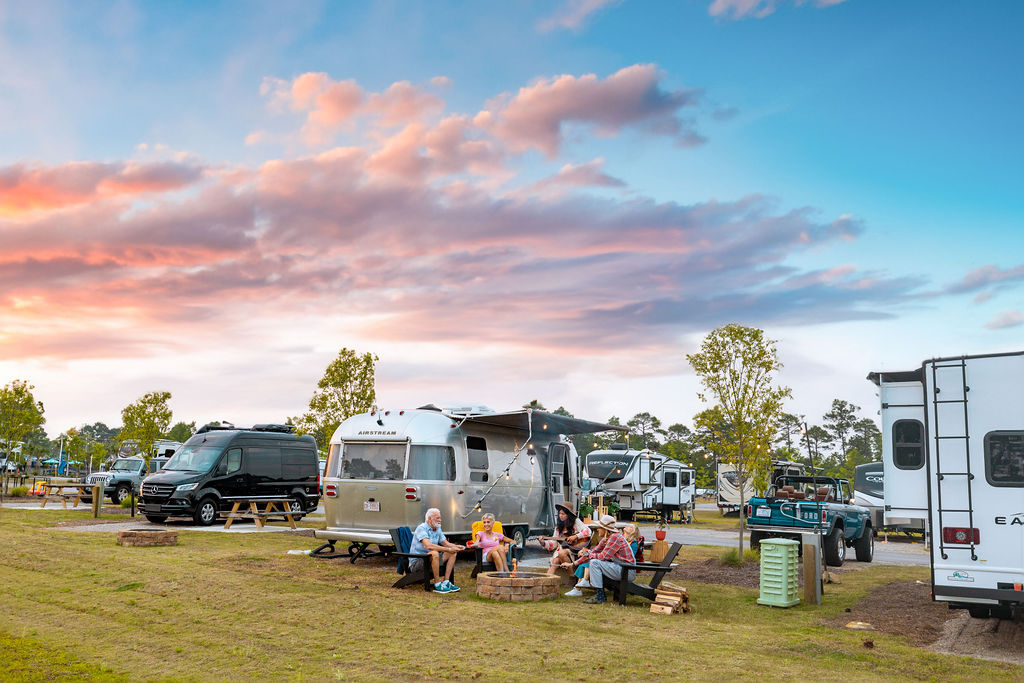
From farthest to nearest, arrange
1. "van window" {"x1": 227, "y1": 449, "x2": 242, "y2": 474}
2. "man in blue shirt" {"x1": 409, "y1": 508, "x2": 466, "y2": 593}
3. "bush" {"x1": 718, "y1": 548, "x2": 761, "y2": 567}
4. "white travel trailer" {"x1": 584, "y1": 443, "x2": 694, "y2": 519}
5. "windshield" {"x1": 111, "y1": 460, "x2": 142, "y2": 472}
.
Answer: "windshield" {"x1": 111, "y1": 460, "x2": 142, "y2": 472}
"white travel trailer" {"x1": 584, "y1": 443, "x2": 694, "y2": 519}
"van window" {"x1": 227, "y1": 449, "x2": 242, "y2": 474}
"bush" {"x1": 718, "y1": 548, "x2": 761, "y2": 567}
"man in blue shirt" {"x1": 409, "y1": 508, "x2": 466, "y2": 593}

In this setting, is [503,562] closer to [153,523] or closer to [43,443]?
[153,523]

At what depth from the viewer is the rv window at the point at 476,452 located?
14.9 meters

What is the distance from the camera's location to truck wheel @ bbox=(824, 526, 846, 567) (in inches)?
645

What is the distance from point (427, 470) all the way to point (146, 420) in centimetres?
2700

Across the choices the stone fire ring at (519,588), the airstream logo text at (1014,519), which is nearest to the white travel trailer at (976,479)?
the airstream logo text at (1014,519)

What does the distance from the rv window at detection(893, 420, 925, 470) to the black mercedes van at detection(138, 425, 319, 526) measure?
16.9 m

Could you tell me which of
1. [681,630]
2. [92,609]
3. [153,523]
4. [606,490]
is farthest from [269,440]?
[681,630]

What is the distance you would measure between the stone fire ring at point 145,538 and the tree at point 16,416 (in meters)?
17.9

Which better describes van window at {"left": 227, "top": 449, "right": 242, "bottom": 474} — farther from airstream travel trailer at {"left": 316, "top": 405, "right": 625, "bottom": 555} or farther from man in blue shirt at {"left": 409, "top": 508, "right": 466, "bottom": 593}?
man in blue shirt at {"left": 409, "top": 508, "right": 466, "bottom": 593}

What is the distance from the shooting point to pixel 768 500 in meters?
16.7

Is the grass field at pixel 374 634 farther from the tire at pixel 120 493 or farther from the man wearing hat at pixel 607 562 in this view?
the tire at pixel 120 493

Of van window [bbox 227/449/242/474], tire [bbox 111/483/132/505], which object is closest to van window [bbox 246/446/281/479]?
van window [bbox 227/449/242/474]

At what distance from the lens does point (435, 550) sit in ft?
38.4

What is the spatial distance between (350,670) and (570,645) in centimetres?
226
